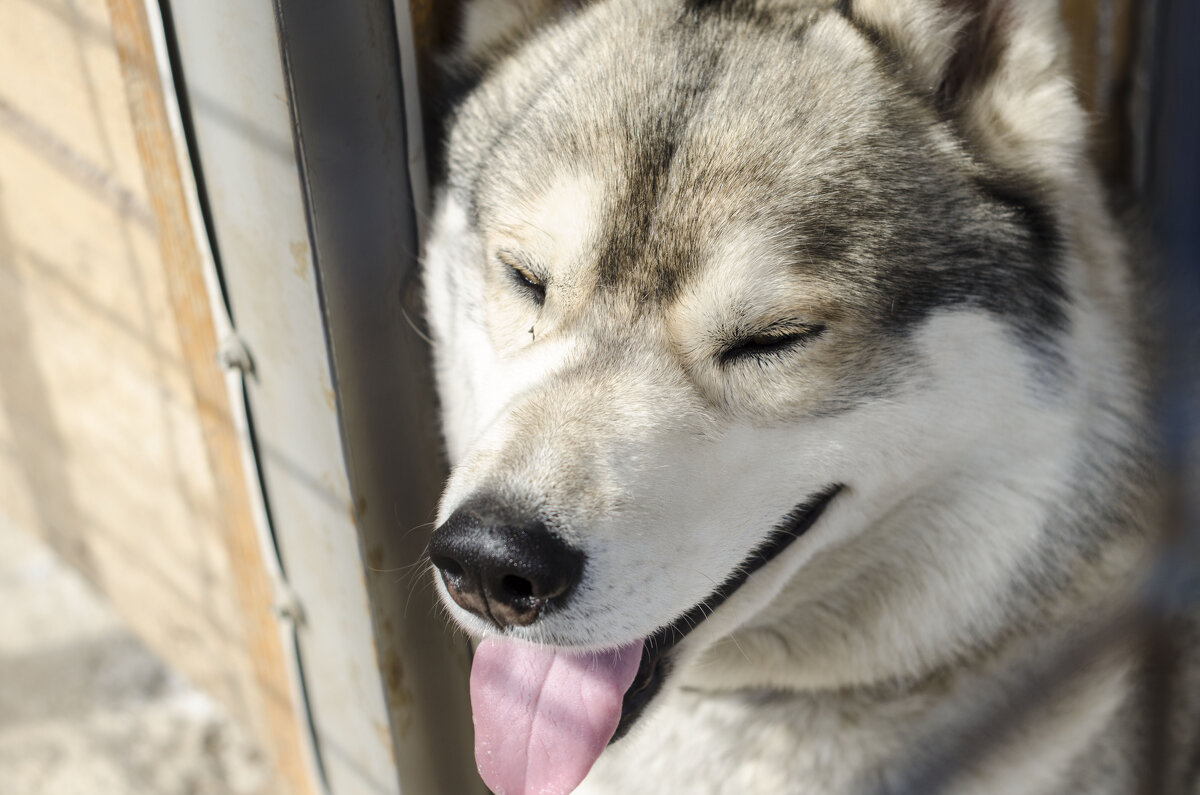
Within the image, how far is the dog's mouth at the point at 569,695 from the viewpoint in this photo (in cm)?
155

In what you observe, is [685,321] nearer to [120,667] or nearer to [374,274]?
[374,274]

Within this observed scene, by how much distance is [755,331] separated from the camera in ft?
4.83

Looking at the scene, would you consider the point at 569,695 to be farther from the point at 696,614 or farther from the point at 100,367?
the point at 100,367

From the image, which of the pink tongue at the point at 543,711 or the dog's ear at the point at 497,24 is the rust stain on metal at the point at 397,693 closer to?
the pink tongue at the point at 543,711

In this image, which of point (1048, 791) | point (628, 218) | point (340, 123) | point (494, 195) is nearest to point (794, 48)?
point (628, 218)

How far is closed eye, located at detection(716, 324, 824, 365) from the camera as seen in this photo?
1.47 m

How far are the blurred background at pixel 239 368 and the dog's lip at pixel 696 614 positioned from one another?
465 mm

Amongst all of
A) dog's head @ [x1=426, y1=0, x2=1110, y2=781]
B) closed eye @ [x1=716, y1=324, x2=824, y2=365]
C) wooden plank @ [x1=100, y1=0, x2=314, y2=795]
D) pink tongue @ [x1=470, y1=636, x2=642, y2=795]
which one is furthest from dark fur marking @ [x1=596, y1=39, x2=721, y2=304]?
wooden plank @ [x1=100, y1=0, x2=314, y2=795]

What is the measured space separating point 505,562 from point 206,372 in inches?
40.0

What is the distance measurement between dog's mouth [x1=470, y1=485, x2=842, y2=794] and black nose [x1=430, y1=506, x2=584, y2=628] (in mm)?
195

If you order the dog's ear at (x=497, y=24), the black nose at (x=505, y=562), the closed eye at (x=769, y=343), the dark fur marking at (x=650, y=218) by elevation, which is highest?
the dog's ear at (x=497, y=24)

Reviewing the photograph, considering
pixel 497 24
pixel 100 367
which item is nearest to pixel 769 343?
pixel 497 24

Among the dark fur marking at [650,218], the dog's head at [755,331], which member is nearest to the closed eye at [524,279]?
the dog's head at [755,331]

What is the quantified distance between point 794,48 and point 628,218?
15.0 inches
